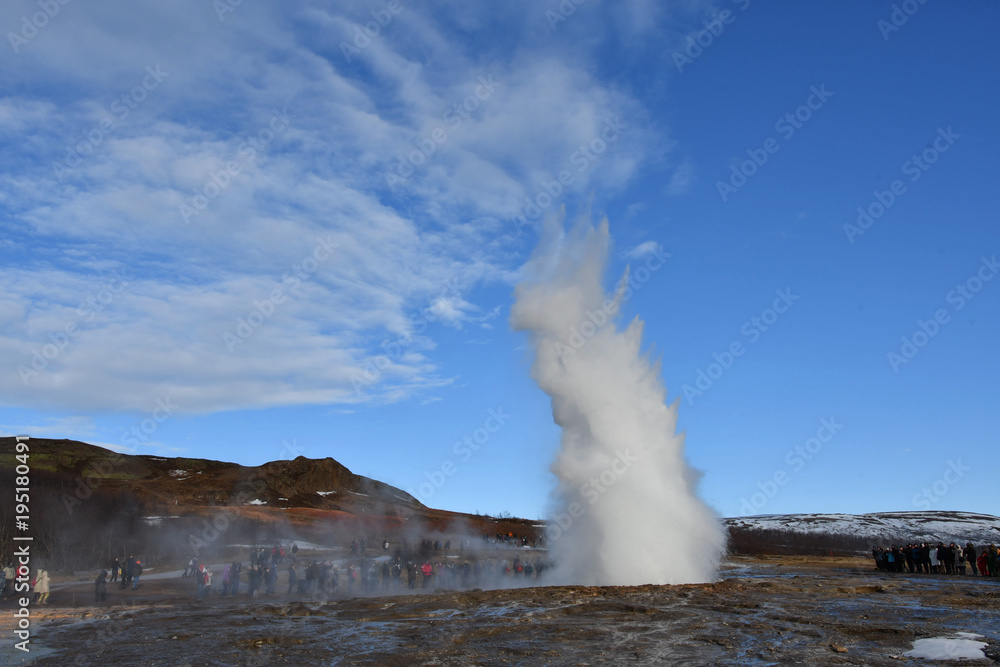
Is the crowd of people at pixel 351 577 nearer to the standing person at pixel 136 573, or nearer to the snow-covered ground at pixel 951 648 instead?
the standing person at pixel 136 573

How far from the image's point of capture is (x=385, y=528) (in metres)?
65.7

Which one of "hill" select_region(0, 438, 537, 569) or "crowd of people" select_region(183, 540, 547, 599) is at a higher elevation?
"hill" select_region(0, 438, 537, 569)

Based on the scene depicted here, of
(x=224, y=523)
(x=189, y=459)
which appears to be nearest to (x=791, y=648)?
(x=224, y=523)

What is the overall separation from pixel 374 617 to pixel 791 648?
11.3 m

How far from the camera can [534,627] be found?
16.1 m

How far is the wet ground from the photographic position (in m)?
12.7

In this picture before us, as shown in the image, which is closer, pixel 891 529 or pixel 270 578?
pixel 270 578

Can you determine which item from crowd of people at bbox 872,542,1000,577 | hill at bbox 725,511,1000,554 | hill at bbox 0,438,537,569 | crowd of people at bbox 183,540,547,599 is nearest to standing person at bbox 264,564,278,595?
crowd of people at bbox 183,540,547,599

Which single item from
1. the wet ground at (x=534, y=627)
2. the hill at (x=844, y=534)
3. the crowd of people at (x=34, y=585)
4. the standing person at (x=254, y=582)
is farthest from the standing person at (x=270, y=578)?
the hill at (x=844, y=534)

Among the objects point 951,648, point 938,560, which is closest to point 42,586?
point 951,648

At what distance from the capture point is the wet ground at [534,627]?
12.7 m

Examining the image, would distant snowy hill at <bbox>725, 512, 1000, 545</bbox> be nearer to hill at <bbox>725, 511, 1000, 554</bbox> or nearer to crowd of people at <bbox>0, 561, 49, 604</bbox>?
hill at <bbox>725, 511, 1000, 554</bbox>

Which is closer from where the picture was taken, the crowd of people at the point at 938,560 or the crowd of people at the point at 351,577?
the crowd of people at the point at 351,577

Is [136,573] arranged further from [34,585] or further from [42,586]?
[42,586]
